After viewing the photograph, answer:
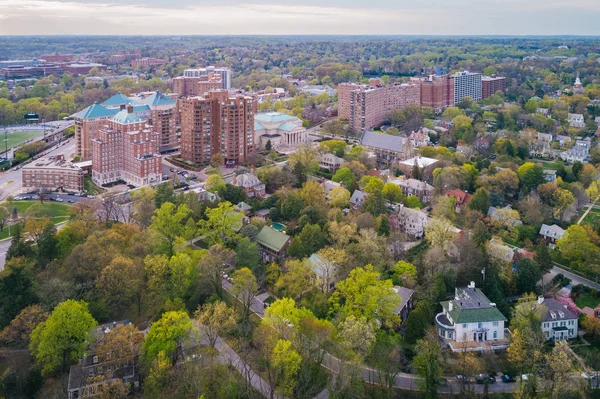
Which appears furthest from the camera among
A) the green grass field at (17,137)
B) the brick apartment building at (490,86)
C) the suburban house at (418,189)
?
the brick apartment building at (490,86)

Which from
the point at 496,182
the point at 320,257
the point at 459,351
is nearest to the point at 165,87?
the point at 496,182

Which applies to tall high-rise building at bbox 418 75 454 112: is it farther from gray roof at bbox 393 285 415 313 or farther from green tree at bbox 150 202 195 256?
gray roof at bbox 393 285 415 313

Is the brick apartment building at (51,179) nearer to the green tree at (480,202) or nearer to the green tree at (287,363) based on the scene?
the green tree at (287,363)

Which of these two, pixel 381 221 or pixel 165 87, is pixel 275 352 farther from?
pixel 165 87

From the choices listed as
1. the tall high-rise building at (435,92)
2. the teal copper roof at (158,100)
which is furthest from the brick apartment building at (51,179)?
the tall high-rise building at (435,92)

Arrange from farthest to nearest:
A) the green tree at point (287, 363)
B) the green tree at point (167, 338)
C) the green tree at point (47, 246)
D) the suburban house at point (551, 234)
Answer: the suburban house at point (551, 234), the green tree at point (47, 246), the green tree at point (167, 338), the green tree at point (287, 363)

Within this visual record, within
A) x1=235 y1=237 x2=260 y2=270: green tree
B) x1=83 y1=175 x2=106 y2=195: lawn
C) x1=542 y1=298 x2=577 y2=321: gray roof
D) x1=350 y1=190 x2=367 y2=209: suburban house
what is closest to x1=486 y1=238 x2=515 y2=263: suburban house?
x1=542 y1=298 x2=577 y2=321: gray roof
